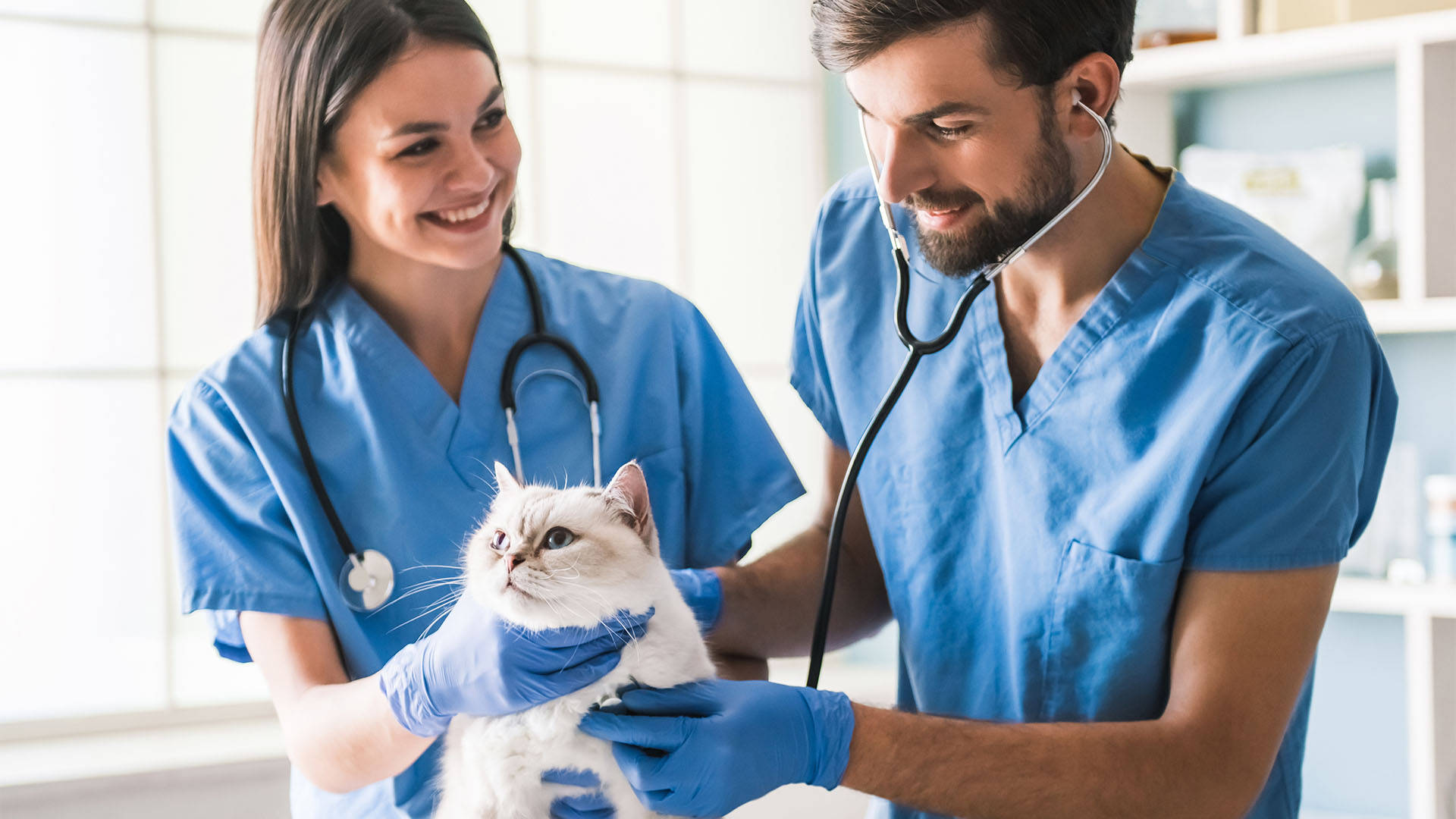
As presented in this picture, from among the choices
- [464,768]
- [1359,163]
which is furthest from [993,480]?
[1359,163]

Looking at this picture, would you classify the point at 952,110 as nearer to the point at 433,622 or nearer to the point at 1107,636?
the point at 1107,636

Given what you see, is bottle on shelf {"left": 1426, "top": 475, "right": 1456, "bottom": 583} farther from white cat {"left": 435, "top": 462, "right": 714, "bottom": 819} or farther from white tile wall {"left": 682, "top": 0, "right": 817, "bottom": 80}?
white tile wall {"left": 682, "top": 0, "right": 817, "bottom": 80}

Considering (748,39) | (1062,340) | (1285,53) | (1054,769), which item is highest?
(748,39)

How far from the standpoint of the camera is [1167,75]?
2268 mm

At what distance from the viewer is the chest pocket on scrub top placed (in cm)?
108

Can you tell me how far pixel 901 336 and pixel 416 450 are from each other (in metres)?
0.58

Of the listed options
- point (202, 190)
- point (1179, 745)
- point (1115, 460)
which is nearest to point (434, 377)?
point (1115, 460)

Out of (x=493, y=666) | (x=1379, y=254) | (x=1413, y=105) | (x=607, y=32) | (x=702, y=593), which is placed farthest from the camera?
(x=607, y=32)

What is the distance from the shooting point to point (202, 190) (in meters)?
2.32

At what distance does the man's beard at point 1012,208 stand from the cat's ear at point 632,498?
42 cm

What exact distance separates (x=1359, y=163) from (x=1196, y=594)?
1487 mm

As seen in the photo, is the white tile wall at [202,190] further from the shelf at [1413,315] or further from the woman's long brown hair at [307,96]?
the shelf at [1413,315]

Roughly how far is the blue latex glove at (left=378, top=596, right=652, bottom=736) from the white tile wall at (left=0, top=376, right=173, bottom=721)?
5.06 ft

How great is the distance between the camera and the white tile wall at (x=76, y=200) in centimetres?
219
